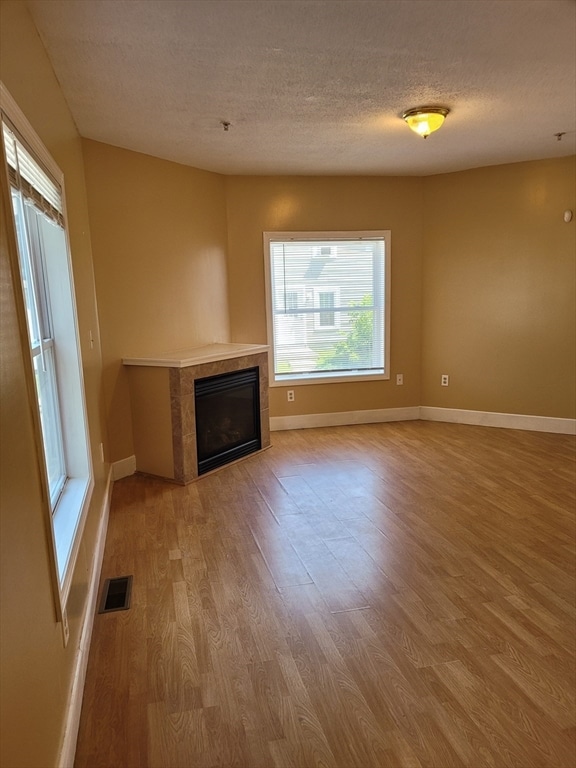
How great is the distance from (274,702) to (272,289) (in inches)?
160

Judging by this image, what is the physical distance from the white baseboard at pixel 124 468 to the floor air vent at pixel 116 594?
148 cm

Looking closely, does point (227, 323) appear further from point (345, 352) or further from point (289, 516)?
point (289, 516)

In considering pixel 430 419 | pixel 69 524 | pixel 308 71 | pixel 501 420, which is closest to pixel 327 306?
pixel 430 419

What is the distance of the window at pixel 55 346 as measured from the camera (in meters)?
2.00

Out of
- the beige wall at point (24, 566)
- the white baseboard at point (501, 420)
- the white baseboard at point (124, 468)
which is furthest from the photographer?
the white baseboard at point (501, 420)

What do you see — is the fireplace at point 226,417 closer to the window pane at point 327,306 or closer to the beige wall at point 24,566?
the window pane at point 327,306

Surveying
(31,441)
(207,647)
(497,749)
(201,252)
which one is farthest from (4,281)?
(201,252)

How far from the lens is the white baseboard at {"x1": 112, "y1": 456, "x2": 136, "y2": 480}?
411 cm

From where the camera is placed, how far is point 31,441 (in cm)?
154

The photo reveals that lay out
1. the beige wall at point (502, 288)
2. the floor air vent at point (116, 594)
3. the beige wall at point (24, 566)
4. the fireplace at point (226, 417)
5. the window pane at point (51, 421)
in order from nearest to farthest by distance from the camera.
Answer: the beige wall at point (24, 566) < the window pane at point (51, 421) < the floor air vent at point (116, 594) < the fireplace at point (226, 417) < the beige wall at point (502, 288)

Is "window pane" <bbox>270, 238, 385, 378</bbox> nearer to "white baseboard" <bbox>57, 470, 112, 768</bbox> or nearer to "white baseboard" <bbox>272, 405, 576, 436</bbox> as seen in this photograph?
"white baseboard" <bbox>272, 405, 576, 436</bbox>

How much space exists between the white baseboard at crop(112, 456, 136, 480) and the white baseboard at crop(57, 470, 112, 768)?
3.54ft

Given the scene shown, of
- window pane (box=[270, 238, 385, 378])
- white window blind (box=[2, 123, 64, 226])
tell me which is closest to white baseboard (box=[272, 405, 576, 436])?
window pane (box=[270, 238, 385, 378])

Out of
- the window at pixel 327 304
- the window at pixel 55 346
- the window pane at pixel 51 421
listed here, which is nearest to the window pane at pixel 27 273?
the window at pixel 55 346
